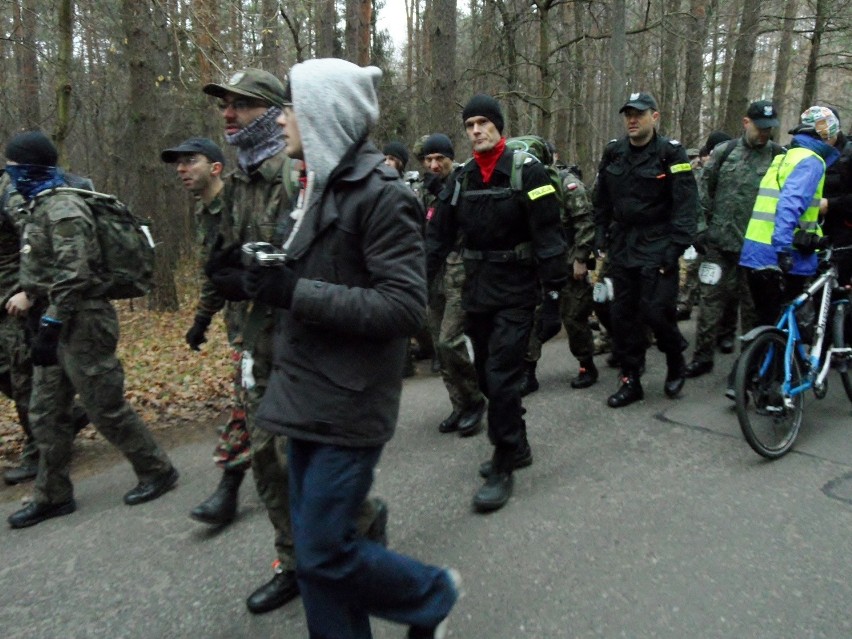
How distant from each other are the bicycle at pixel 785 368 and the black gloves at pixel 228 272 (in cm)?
321

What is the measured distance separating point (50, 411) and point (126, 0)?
300 inches

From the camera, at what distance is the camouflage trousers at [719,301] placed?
638 cm

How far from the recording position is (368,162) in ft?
7.50

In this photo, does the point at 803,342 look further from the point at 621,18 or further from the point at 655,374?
the point at 621,18

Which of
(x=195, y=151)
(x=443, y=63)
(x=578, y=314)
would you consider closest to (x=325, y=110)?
(x=195, y=151)

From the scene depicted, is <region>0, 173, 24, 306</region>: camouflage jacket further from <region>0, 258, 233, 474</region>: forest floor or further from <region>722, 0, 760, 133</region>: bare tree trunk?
<region>722, 0, 760, 133</region>: bare tree trunk

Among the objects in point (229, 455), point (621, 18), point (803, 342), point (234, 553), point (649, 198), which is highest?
point (621, 18)

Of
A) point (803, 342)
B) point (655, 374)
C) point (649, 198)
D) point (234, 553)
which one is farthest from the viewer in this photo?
point (655, 374)

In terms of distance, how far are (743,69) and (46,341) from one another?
42.9 ft

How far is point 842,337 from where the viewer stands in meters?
5.04

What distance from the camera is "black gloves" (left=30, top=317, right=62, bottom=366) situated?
3885mm

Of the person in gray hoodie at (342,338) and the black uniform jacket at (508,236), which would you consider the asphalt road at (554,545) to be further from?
the black uniform jacket at (508,236)

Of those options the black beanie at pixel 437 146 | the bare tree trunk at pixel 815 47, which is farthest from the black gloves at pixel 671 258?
the bare tree trunk at pixel 815 47

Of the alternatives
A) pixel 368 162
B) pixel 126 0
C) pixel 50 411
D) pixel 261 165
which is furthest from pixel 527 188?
pixel 126 0
